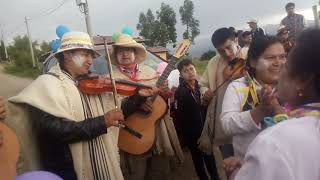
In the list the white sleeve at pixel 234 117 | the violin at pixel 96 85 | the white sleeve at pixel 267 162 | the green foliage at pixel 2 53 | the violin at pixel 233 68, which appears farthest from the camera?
the green foliage at pixel 2 53

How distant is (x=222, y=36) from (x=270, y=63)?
1.48m

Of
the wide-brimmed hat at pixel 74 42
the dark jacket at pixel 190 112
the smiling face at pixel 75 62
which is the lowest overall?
the dark jacket at pixel 190 112

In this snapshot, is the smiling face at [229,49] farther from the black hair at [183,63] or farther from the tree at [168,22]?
the tree at [168,22]

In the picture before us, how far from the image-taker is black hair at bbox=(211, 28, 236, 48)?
413 cm

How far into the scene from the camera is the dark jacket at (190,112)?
459 cm

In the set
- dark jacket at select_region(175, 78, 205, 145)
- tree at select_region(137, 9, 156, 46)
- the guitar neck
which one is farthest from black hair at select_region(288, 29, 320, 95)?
tree at select_region(137, 9, 156, 46)

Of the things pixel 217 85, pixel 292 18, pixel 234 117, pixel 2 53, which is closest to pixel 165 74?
pixel 217 85

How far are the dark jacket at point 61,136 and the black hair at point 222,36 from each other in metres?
1.76

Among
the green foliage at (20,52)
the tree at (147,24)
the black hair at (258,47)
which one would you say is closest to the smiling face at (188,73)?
the black hair at (258,47)

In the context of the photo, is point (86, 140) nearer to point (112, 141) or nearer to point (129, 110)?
point (112, 141)

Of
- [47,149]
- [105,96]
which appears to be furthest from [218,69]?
[47,149]

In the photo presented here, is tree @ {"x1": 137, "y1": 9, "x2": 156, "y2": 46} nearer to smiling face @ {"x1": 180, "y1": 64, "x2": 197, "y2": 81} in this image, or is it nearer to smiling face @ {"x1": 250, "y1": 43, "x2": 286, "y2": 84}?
smiling face @ {"x1": 180, "y1": 64, "x2": 197, "y2": 81}

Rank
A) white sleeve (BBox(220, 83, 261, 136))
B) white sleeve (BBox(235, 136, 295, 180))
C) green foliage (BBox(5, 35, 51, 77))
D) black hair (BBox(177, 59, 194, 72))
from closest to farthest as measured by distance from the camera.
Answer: white sleeve (BBox(235, 136, 295, 180))
white sleeve (BBox(220, 83, 261, 136))
black hair (BBox(177, 59, 194, 72))
green foliage (BBox(5, 35, 51, 77))

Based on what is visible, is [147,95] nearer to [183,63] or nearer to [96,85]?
[96,85]
